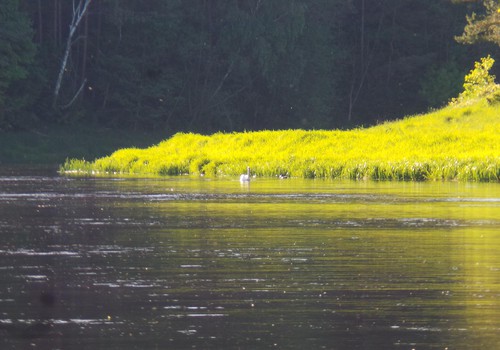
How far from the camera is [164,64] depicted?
86.2m

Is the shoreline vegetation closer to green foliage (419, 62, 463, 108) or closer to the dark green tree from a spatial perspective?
the dark green tree

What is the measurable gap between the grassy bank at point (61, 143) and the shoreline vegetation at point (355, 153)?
16.2 meters

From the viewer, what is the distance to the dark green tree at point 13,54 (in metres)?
69.5

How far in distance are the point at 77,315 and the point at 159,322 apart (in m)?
0.72

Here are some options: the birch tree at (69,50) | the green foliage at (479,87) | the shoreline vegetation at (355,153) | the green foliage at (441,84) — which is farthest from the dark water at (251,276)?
the green foliage at (441,84)

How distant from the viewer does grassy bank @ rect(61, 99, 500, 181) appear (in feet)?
122

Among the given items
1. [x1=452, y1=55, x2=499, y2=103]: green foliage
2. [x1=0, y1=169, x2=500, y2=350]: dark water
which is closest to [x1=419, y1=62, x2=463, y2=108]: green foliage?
[x1=452, y1=55, x2=499, y2=103]: green foliage

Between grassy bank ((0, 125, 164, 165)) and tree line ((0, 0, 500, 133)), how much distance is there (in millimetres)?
938

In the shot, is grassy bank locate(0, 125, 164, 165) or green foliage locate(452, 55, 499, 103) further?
grassy bank locate(0, 125, 164, 165)

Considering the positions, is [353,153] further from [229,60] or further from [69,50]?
[229,60]

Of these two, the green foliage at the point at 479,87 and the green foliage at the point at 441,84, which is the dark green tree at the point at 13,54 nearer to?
the green foliage at the point at 479,87

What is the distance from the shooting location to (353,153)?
1698 inches

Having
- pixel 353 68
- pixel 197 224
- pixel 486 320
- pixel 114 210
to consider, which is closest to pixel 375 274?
pixel 486 320

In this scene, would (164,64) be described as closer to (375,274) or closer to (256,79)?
(256,79)
